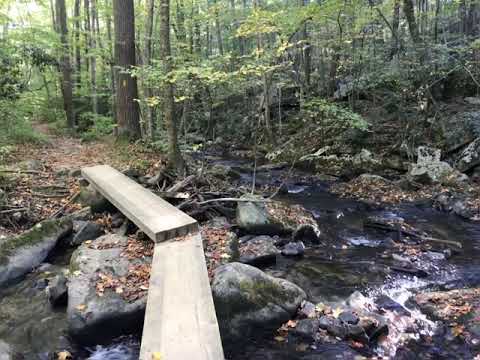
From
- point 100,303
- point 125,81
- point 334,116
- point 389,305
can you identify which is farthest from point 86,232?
point 334,116

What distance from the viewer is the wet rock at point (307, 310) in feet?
17.1

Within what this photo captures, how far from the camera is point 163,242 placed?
5508 millimetres

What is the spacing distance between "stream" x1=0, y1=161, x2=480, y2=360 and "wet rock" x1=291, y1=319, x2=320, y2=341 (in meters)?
0.16

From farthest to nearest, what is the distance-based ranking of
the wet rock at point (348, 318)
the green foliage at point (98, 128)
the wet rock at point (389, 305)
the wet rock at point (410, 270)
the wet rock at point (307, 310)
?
the green foliage at point (98, 128) → the wet rock at point (410, 270) → the wet rock at point (389, 305) → the wet rock at point (307, 310) → the wet rock at point (348, 318)

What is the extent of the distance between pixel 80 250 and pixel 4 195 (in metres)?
2.63

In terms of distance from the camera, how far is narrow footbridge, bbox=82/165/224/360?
10.6 ft

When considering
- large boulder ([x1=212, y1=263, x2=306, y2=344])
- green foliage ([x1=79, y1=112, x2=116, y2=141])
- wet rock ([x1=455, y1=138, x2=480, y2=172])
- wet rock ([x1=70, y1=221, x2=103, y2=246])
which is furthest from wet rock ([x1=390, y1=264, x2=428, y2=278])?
green foliage ([x1=79, y1=112, x2=116, y2=141])

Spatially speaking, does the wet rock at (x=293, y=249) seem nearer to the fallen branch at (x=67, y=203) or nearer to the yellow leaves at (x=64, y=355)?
the yellow leaves at (x=64, y=355)

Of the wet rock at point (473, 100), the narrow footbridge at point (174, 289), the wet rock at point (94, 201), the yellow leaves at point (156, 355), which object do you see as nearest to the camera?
the yellow leaves at point (156, 355)

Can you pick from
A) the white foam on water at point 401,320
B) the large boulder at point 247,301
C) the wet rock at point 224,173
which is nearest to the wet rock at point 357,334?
the white foam on water at point 401,320

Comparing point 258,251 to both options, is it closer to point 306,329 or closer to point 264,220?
point 264,220

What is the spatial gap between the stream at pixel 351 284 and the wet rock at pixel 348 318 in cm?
32

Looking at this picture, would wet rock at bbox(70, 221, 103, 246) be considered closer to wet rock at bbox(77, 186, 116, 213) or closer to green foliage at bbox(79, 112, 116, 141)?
wet rock at bbox(77, 186, 116, 213)

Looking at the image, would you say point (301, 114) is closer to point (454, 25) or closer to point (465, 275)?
point (465, 275)
